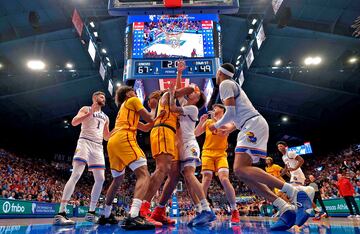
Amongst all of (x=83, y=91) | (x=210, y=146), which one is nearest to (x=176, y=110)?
(x=210, y=146)

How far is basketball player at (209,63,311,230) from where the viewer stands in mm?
3188

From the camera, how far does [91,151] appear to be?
504 cm

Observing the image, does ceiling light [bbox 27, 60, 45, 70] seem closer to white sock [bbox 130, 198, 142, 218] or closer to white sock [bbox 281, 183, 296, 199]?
white sock [bbox 130, 198, 142, 218]

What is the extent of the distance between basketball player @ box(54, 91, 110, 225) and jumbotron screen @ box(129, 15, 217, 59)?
140 inches

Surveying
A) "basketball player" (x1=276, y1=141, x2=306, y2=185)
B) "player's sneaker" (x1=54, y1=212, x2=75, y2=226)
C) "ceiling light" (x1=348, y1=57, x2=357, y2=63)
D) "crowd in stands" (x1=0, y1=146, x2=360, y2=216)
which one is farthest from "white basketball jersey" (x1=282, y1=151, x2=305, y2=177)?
"ceiling light" (x1=348, y1=57, x2=357, y2=63)

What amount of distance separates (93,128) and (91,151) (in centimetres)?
45

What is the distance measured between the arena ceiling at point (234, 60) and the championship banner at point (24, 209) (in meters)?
7.14

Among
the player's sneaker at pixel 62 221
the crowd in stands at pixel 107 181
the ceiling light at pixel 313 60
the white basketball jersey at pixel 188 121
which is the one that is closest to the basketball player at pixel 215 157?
the white basketball jersey at pixel 188 121

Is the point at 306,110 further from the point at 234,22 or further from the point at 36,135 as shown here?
the point at 36,135

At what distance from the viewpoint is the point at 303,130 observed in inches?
1156

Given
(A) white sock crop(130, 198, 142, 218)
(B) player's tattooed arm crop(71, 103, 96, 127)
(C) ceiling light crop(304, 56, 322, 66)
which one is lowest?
(A) white sock crop(130, 198, 142, 218)

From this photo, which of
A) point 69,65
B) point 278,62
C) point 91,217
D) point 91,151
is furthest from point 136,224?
point 278,62

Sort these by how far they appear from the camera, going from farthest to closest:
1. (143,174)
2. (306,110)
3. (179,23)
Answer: (306,110) < (179,23) < (143,174)

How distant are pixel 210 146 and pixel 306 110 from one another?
2142cm
